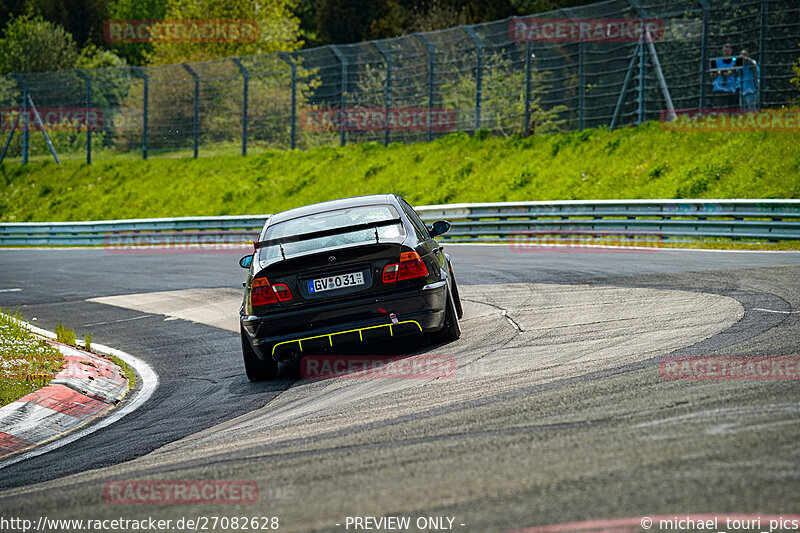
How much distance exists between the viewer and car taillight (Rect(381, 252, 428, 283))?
8.25m

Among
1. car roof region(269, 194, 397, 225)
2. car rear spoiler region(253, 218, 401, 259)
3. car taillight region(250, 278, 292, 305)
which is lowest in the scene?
car taillight region(250, 278, 292, 305)

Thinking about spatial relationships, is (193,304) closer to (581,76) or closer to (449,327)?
(449,327)

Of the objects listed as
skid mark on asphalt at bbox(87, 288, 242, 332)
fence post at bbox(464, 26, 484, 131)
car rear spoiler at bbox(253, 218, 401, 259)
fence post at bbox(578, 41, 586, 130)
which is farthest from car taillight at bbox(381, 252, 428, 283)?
fence post at bbox(464, 26, 484, 131)

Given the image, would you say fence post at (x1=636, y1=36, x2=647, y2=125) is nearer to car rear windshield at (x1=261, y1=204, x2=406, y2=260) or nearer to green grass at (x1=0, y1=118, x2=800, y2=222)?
green grass at (x1=0, y1=118, x2=800, y2=222)

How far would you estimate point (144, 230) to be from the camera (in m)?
30.1

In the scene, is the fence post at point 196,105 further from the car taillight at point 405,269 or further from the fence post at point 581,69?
the car taillight at point 405,269

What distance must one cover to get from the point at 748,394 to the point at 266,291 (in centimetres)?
422

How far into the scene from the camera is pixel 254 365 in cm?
845

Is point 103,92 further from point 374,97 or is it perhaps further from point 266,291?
point 266,291

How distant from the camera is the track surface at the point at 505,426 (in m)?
3.92

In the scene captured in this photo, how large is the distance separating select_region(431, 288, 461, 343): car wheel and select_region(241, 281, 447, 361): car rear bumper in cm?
Answer: 65

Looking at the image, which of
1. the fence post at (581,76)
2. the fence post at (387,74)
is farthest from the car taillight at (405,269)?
the fence post at (387,74)

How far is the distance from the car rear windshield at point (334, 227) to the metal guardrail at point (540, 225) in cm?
1049

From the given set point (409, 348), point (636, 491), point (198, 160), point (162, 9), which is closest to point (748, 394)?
point (636, 491)
